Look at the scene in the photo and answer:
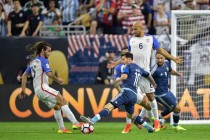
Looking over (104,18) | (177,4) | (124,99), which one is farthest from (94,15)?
(124,99)

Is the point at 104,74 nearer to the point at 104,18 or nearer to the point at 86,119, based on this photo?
the point at 104,18

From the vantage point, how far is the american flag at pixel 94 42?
26547mm

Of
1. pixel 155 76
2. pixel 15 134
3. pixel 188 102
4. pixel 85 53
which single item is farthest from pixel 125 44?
pixel 15 134

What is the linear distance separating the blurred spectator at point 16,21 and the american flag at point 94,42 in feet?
6.54

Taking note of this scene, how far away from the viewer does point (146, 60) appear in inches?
792

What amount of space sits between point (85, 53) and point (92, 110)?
220 cm

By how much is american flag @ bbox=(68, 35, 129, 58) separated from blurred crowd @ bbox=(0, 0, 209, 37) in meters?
0.79

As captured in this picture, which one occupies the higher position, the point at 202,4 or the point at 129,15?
the point at 202,4

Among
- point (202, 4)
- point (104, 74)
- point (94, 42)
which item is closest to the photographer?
point (104, 74)

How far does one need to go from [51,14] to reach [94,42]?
2.35 meters

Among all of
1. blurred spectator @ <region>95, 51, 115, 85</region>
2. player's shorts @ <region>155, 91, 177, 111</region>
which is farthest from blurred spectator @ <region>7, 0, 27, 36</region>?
player's shorts @ <region>155, 91, 177, 111</region>

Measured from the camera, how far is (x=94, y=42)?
1049 inches

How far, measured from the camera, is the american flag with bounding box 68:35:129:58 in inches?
1045

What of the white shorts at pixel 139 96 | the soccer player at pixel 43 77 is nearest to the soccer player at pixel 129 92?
the white shorts at pixel 139 96
